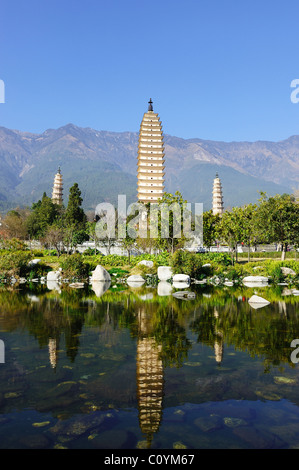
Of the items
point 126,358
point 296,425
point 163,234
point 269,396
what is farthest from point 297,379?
point 163,234

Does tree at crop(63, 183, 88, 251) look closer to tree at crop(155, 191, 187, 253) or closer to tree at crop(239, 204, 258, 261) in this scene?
tree at crop(155, 191, 187, 253)

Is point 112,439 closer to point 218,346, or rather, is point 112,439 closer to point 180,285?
point 218,346

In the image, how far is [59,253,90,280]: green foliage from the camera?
97.0ft

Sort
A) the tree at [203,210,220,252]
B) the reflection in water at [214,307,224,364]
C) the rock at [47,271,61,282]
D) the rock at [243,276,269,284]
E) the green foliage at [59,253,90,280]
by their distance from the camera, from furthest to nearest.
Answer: the tree at [203,210,220,252], the rock at [47,271,61,282], the green foliage at [59,253,90,280], the rock at [243,276,269,284], the reflection in water at [214,307,224,364]

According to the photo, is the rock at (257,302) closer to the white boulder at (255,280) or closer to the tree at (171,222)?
the white boulder at (255,280)

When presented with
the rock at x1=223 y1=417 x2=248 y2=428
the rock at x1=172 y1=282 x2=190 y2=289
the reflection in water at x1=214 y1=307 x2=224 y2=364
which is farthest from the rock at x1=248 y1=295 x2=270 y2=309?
the rock at x1=223 y1=417 x2=248 y2=428

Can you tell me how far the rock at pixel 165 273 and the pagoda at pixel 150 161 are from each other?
4196cm

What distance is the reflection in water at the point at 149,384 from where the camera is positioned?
5996 mm

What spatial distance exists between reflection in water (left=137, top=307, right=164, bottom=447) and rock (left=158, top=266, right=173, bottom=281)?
17.2 metres

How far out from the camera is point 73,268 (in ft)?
97.1

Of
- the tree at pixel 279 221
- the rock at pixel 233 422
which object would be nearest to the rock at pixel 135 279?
the tree at pixel 279 221

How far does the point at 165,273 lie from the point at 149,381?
69.8 feet
